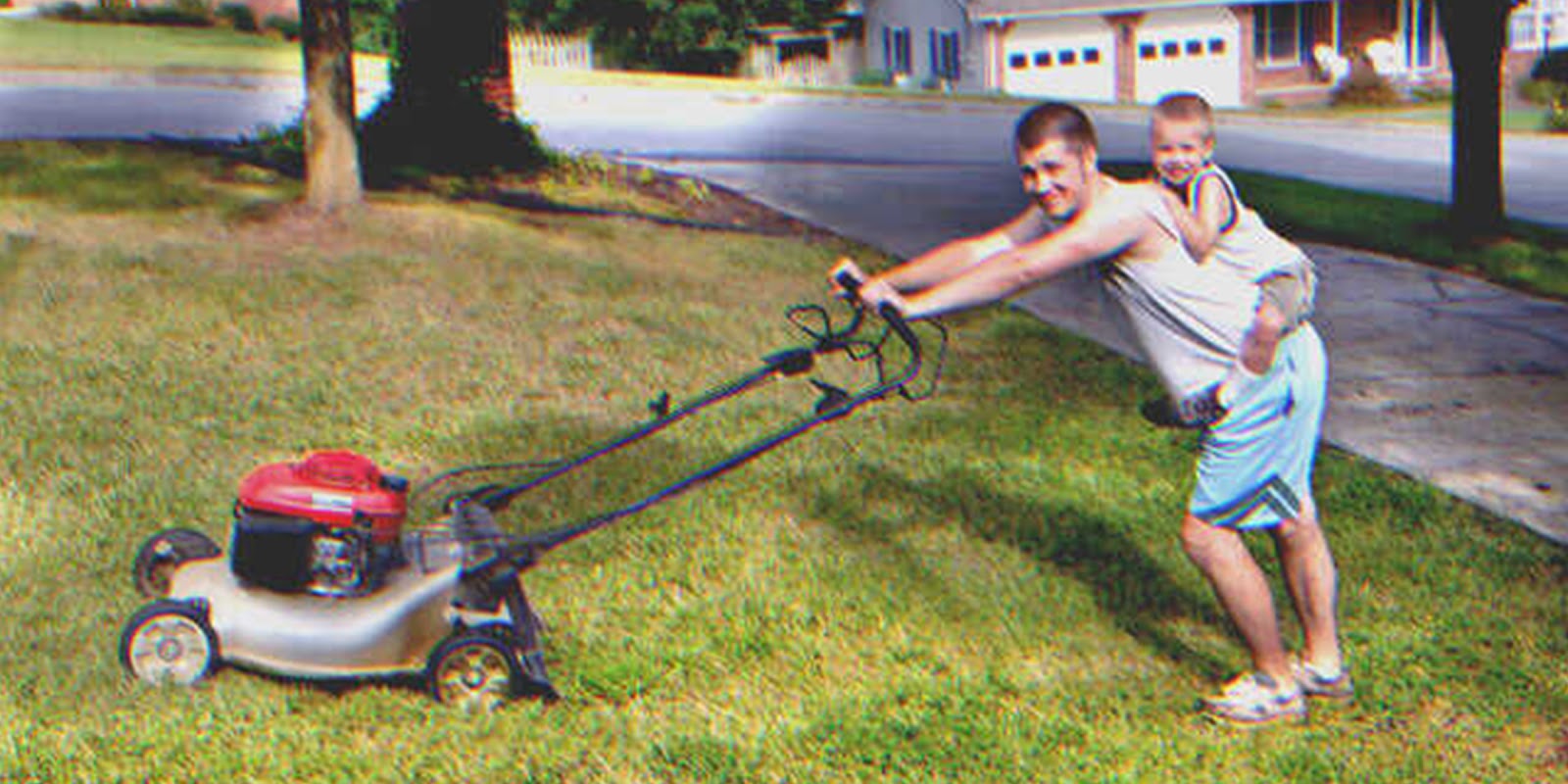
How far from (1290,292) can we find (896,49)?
140 feet

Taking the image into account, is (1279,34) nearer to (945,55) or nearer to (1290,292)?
A: (945,55)

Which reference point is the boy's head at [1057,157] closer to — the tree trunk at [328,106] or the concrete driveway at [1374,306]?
the concrete driveway at [1374,306]

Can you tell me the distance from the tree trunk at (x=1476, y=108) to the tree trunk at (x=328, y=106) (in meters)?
8.07

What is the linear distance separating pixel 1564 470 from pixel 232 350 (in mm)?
5825

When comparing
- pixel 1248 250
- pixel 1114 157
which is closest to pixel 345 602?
pixel 1248 250

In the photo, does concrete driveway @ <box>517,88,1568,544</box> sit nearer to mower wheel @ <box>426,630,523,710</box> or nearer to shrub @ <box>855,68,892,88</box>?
mower wheel @ <box>426,630,523,710</box>

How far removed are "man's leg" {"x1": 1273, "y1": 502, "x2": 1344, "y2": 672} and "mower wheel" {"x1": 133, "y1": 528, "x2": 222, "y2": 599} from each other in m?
3.12

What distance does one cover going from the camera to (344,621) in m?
4.36

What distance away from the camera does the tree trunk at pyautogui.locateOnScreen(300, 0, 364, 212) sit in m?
9.77

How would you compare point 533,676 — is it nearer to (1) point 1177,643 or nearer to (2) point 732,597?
(2) point 732,597

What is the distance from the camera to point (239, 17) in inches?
1531

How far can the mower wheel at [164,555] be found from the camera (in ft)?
16.2

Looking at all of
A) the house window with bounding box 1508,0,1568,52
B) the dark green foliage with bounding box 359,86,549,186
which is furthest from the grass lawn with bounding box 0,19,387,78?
the house window with bounding box 1508,0,1568,52

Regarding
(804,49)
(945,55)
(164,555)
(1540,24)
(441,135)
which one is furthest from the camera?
(804,49)
